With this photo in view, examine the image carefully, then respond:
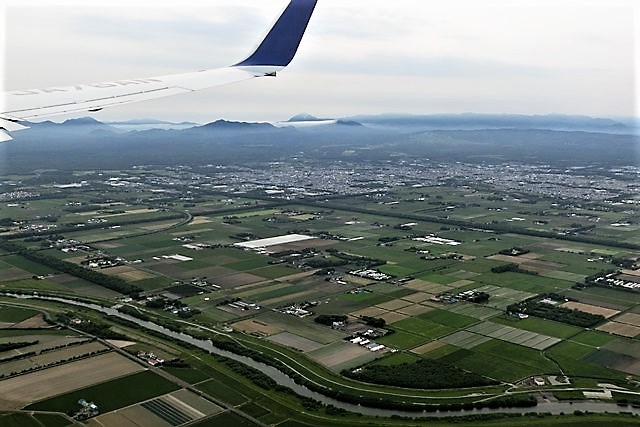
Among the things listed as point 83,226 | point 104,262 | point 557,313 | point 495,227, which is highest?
point 83,226

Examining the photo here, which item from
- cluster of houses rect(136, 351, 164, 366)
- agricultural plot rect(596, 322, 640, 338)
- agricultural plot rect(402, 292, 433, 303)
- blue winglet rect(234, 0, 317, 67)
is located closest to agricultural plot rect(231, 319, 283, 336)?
cluster of houses rect(136, 351, 164, 366)

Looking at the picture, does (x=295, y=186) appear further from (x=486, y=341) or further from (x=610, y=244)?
(x=486, y=341)

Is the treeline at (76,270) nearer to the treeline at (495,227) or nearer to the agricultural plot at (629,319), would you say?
the agricultural plot at (629,319)

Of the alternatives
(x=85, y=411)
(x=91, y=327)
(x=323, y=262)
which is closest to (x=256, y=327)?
(x=91, y=327)

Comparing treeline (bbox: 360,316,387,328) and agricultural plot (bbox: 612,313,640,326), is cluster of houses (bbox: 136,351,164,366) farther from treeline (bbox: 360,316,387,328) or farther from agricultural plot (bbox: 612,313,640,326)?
agricultural plot (bbox: 612,313,640,326)

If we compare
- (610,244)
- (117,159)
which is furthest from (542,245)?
(117,159)

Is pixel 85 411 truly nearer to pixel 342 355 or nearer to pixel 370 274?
pixel 342 355
